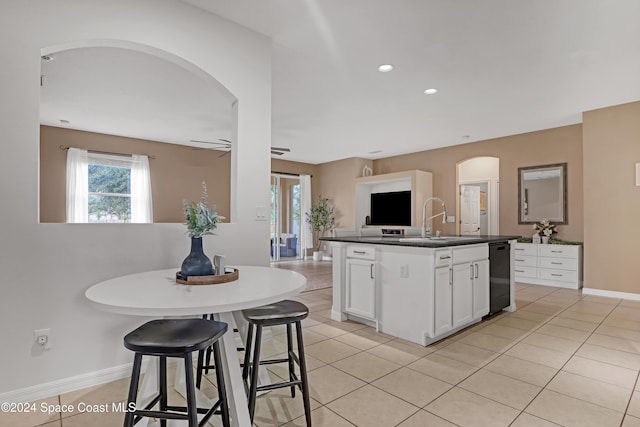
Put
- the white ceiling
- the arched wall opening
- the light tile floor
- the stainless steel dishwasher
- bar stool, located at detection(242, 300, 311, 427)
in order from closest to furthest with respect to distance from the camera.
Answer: bar stool, located at detection(242, 300, 311, 427) → the light tile floor → the white ceiling → the stainless steel dishwasher → the arched wall opening

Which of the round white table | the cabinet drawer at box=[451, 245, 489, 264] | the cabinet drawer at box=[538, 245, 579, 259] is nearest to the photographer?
the round white table

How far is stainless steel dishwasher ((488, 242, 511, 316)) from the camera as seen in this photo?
357 cm

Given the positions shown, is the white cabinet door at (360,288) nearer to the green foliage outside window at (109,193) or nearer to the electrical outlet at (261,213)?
the electrical outlet at (261,213)

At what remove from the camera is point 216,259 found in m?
1.80

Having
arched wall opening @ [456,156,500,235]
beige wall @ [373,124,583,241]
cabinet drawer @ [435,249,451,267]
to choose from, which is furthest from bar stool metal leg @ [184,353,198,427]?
arched wall opening @ [456,156,500,235]

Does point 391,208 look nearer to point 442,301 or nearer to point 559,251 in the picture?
point 559,251

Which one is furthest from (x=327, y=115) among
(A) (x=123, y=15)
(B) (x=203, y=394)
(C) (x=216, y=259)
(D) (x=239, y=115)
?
(B) (x=203, y=394)

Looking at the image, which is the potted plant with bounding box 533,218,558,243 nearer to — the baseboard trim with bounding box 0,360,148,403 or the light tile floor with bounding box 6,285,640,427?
the light tile floor with bounding box 6,285,640,427

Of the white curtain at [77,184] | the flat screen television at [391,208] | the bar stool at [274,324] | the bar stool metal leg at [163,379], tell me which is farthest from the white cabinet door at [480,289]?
the white curtain at [77,184]

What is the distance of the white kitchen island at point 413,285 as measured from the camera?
9.15 ft

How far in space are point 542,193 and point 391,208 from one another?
10.3 ft

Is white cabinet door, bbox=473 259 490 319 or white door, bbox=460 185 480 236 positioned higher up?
white door, bbox=460 185 480 236

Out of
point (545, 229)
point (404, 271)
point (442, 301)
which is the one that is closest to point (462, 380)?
point (442, 301)

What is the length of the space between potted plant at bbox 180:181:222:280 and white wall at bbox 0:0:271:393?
2.19 feet
